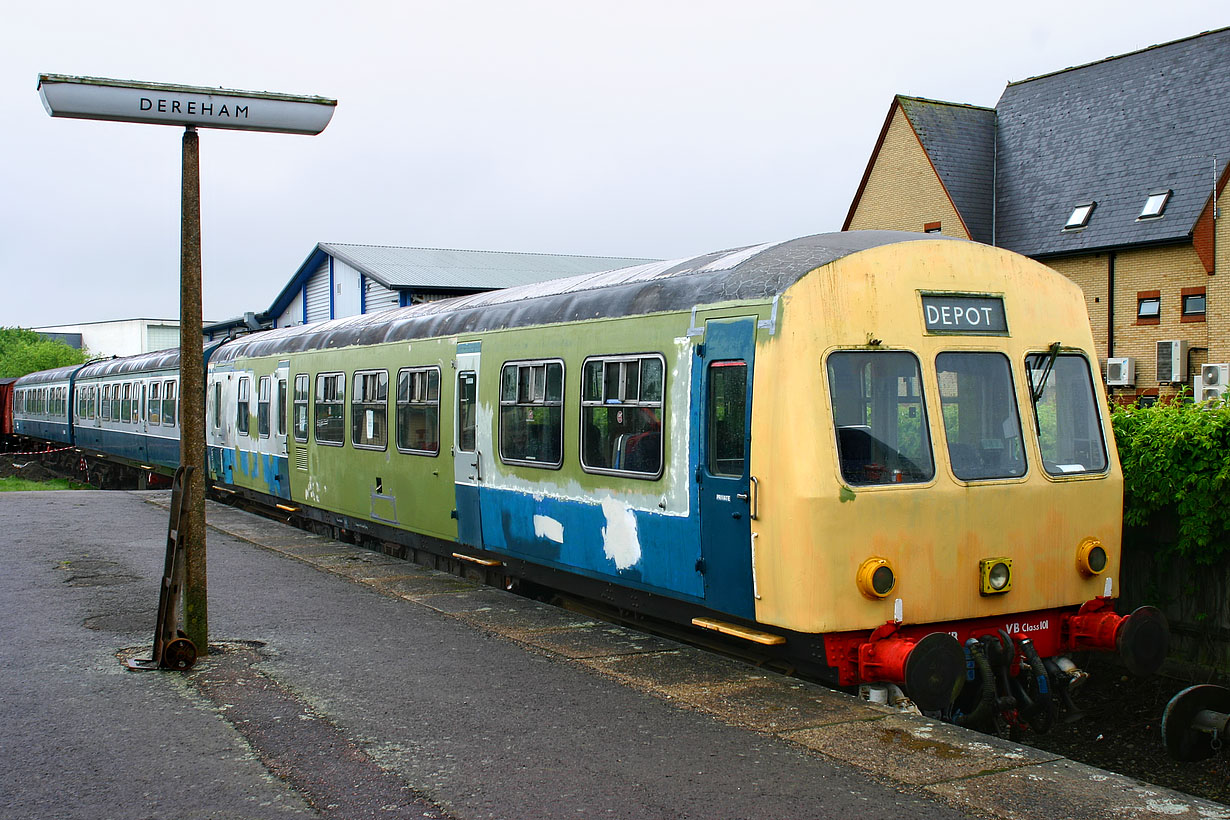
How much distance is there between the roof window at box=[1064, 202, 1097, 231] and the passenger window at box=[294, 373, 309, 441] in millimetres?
18482

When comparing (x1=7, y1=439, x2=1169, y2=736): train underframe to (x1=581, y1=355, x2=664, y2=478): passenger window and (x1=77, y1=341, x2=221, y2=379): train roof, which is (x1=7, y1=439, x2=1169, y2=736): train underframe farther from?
(x1=77, y1=341, x2=221, y2=379): train roof

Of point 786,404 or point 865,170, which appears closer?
point 786,404

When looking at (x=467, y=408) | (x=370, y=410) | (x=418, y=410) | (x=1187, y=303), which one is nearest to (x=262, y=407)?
(x=370, y=410)

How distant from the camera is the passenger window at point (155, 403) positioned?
24453 mm

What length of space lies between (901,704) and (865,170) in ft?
84.5

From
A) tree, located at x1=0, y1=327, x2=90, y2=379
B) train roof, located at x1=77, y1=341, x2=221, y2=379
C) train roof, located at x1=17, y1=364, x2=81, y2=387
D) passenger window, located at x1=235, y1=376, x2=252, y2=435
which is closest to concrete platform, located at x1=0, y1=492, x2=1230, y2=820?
passenger window, located at x1=235, y1=376, x2=252, y2=435

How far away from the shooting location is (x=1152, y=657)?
647 centimetres

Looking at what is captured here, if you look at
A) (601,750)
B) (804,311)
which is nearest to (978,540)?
(804,311)

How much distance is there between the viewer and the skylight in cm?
2400

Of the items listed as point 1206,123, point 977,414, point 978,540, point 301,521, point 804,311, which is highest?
point 1206,123

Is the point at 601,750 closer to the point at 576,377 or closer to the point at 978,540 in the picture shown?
the point at 978,540

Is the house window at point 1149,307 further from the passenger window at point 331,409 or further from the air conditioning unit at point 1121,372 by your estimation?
the passenger window at point 331,409

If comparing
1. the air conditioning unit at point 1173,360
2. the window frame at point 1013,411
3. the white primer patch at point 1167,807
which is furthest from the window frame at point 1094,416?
the air conditioning unit at point 1173,360

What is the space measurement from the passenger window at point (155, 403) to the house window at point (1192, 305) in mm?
22120
